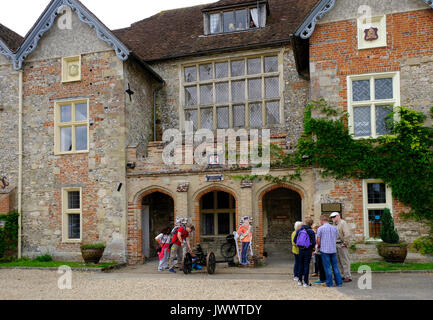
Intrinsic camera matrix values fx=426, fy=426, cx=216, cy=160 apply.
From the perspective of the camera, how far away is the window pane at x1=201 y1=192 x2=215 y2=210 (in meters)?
18.5

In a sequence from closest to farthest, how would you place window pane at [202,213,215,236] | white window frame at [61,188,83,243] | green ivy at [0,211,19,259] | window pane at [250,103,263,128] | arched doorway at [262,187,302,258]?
1. white window frame at [61,188,83,243]
2. green ivy at [0,211,19,259]
3. window pane at [250,103,263,128]
4. arched doorway at [262,187,302,258]
5. window pane at [202,213,215,236]

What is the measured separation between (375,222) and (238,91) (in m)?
7.55

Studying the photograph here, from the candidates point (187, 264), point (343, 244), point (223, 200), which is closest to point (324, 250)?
point (343, 244)

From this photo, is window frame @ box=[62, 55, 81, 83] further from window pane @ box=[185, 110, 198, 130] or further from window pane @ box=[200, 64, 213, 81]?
window pane @ box=[200, 64, 213, 81]

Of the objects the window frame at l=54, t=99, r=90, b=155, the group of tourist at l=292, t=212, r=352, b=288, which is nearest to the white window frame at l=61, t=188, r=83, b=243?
the window frame at l=54, t=99, r=90, b=155

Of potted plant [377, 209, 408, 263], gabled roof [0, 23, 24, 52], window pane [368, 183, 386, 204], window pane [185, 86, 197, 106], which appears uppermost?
gabled roof [0, 23, 24, 52]

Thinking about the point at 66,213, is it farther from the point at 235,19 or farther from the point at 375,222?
the point at 375,222

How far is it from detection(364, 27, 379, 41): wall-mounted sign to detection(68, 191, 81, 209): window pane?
38.3 feet

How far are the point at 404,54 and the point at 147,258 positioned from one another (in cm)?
1169

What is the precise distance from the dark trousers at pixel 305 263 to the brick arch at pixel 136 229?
233 inches

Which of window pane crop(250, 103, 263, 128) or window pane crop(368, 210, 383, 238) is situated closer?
window pane crop(368, 210, 383, 238)

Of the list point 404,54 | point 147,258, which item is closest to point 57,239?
point 147,258

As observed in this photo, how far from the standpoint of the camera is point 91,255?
1455 centimetres

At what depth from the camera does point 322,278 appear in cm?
1071
